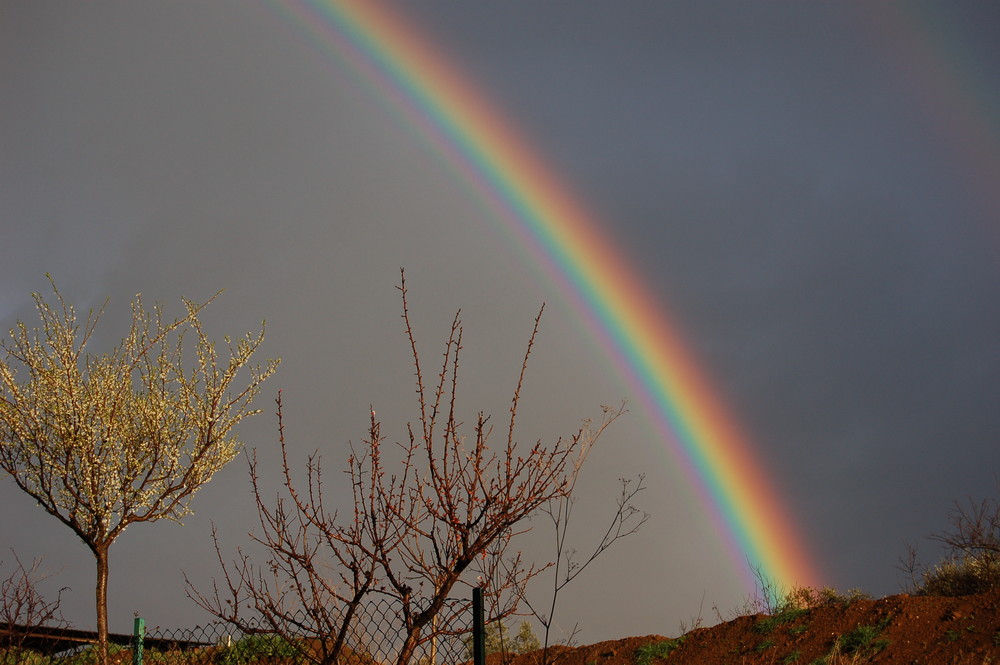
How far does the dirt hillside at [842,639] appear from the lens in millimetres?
10477

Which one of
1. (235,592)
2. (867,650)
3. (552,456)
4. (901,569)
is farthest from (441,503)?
(901,569)

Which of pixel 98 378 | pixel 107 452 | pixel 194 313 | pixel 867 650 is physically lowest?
pixel 867 650

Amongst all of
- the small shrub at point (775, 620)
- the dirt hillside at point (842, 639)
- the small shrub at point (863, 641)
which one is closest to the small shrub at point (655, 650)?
the dirt hillside at point (842, 639)

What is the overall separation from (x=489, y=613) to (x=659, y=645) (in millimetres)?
9435

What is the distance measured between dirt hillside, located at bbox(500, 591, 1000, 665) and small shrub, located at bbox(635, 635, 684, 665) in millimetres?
14

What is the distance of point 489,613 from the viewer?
413 cm

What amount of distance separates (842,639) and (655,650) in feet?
8.69

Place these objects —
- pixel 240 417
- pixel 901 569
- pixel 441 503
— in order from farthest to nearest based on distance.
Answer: pixel 901 569 → pixel 240 417 → pixel 441 503

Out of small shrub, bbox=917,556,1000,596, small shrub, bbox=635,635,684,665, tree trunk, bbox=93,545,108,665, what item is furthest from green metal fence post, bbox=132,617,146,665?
small shrub, bbox=917,556,1000,596

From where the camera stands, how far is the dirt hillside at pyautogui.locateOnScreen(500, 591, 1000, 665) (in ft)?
34.4

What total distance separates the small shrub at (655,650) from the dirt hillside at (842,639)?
0.01 meters

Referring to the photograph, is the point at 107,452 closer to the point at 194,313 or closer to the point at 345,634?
the point at 194,313

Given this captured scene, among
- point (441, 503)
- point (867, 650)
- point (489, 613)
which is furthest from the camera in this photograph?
point (867, 650)

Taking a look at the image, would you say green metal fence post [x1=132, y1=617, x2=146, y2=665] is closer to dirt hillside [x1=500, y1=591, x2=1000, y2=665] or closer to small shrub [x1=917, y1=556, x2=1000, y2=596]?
dirt hillside [x1=500, y1=591, x2=1000, y2=665]
